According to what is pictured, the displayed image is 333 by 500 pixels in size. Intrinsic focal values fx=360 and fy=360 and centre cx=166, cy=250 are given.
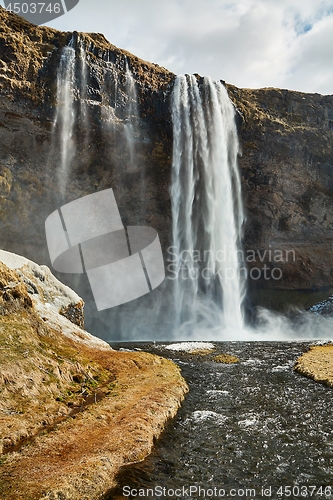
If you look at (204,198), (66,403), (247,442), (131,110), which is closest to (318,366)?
(247,442)

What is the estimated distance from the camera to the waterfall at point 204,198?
47.3 meters

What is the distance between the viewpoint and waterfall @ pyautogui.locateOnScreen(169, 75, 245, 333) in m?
47.3

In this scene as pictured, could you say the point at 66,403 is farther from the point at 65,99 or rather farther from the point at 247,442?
the point at 65,99

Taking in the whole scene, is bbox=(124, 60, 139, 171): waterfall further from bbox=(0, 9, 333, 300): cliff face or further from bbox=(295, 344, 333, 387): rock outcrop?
bbox=(295, 344, 333, 387): rock outcrop

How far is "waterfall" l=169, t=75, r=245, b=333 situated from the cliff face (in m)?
2.01

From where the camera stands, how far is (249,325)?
47688mm

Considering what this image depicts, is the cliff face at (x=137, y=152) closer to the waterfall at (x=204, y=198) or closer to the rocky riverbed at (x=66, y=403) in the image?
the waterfall at (x=204, y=198)

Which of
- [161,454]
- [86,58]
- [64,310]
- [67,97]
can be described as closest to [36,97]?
[67,97]

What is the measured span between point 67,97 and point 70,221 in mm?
14990

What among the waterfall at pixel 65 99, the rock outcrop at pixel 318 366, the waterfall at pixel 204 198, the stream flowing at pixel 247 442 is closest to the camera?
the stream flowing at pixel 247 442

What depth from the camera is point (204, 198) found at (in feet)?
160

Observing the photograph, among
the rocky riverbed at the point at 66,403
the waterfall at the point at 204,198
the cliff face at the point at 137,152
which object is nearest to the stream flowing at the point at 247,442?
the rocky riverbed at the point at 66,403

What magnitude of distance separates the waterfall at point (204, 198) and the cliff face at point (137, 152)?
201 cm

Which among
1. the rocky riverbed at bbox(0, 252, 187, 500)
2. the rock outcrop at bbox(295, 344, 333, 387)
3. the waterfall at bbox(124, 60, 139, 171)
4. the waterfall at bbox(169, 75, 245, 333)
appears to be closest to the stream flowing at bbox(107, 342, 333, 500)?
the rock outcrop at bbox(295, 344, 333, 387)
